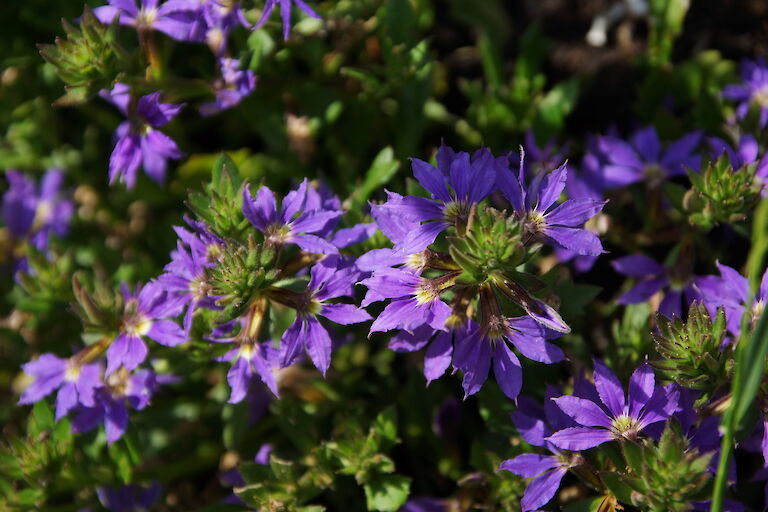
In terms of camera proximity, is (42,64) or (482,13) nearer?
(42,64)

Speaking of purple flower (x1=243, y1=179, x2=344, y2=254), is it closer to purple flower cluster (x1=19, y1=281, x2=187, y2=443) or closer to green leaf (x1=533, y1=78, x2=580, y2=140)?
purple flower cluster (x1=19, y1=281, x2=187, y2=443)

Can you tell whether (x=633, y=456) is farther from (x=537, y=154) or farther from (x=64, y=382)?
(x=64, y=382)

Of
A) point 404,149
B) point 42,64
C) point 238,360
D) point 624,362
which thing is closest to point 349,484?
point 238,360

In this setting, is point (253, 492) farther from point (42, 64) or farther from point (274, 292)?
point (42, 64)

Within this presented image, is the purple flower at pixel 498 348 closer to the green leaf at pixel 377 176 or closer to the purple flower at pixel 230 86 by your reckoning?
the green leaf at pixel 377 176

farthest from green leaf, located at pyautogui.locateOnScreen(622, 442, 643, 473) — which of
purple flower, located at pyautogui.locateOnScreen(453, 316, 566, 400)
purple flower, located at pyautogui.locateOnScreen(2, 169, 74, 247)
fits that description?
purple flower, located at pyautogui.locateOnScreen(2, 169, 74, 247)
